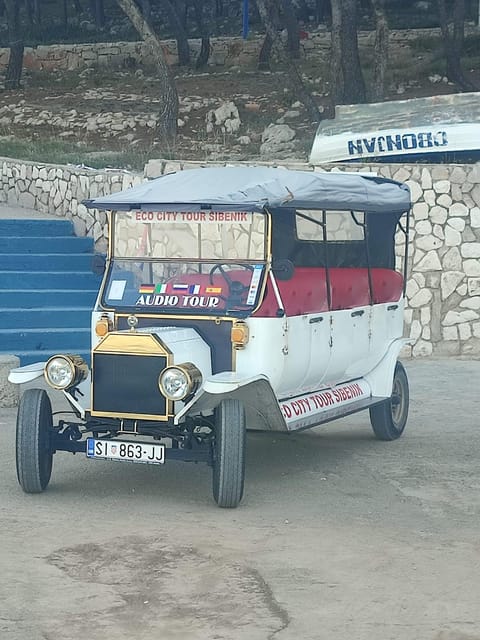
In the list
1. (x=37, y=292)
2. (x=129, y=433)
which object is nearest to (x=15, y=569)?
(x=129, y=433)

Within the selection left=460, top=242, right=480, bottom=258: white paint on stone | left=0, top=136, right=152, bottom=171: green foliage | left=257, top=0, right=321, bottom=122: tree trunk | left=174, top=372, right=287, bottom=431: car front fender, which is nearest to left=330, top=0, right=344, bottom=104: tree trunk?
left=257, top=0, right=321, bottom=122: tree trunk

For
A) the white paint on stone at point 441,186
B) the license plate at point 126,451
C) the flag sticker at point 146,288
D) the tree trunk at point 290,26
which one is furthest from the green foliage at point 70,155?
the license plate at point 126,451

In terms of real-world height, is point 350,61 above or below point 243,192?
above

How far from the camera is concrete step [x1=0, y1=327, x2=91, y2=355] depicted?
1307 centimetres

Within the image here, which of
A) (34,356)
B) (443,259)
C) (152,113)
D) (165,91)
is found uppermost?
(152,113)

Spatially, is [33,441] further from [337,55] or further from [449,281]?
[337,55]

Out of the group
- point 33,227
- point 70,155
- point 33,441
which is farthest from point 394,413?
point 70,155

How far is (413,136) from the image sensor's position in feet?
51.6

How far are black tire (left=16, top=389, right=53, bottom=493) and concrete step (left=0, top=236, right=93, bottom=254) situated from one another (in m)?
7.90

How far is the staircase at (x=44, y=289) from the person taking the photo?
43.2ft

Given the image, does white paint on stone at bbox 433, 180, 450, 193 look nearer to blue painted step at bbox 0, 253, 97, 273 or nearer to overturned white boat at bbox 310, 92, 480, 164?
overturned white boat at bbox 310, 92, 480, 164

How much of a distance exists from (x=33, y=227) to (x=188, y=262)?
7947 mm

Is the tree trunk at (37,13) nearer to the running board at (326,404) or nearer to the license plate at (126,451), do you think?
the running board at (326,404)

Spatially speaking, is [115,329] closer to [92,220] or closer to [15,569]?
[15,569]
